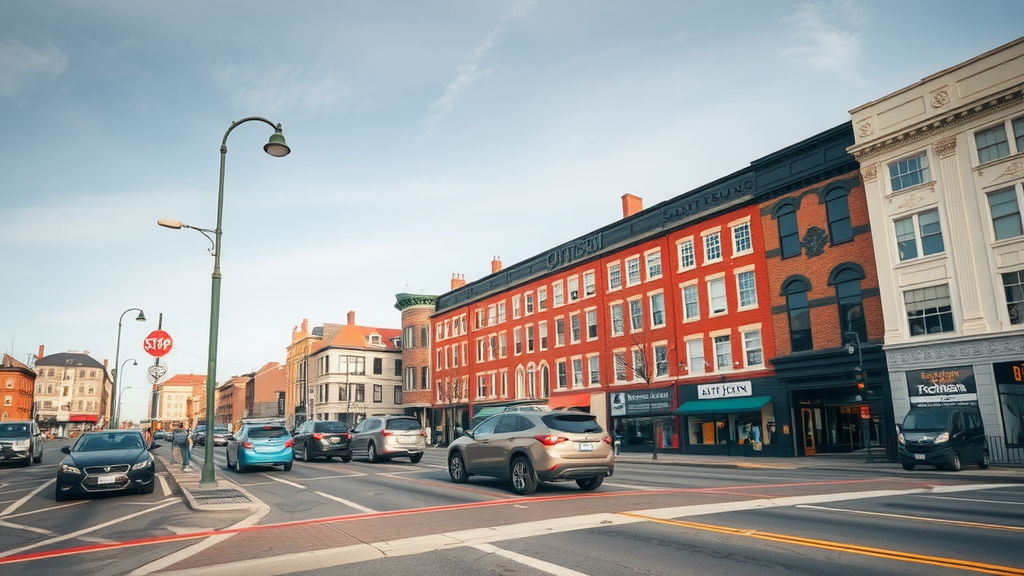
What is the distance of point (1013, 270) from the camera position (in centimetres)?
2284

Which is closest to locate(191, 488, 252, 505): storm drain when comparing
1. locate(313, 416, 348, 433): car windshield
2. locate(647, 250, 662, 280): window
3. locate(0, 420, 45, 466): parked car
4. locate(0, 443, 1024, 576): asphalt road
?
locate(0, 443, 1024, 576): asphalt road

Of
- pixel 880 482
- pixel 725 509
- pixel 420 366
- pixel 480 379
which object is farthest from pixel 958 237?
pixel 420 366

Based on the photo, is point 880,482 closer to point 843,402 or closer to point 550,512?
point 550,512

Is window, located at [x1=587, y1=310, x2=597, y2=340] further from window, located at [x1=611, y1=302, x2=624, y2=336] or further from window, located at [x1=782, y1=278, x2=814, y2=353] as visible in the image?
window, located at [x1=782, y1=278, x2=814, y2=353]

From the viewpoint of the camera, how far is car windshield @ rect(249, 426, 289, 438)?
2036cm

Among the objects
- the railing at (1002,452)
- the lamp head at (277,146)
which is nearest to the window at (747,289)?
the railing at (1002,452)

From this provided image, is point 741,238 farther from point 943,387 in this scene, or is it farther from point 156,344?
point 156,344

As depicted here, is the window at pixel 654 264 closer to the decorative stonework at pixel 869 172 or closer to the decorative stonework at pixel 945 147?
the decorative stonework at pixel 869 172

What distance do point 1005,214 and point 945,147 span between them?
334 centimetres

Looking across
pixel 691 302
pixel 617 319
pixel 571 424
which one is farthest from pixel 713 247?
pixel 571 424

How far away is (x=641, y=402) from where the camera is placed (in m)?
36.8

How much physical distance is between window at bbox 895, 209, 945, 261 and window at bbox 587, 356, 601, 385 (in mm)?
18854

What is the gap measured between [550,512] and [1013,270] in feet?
71.5

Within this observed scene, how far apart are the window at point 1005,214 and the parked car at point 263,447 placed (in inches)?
1011
